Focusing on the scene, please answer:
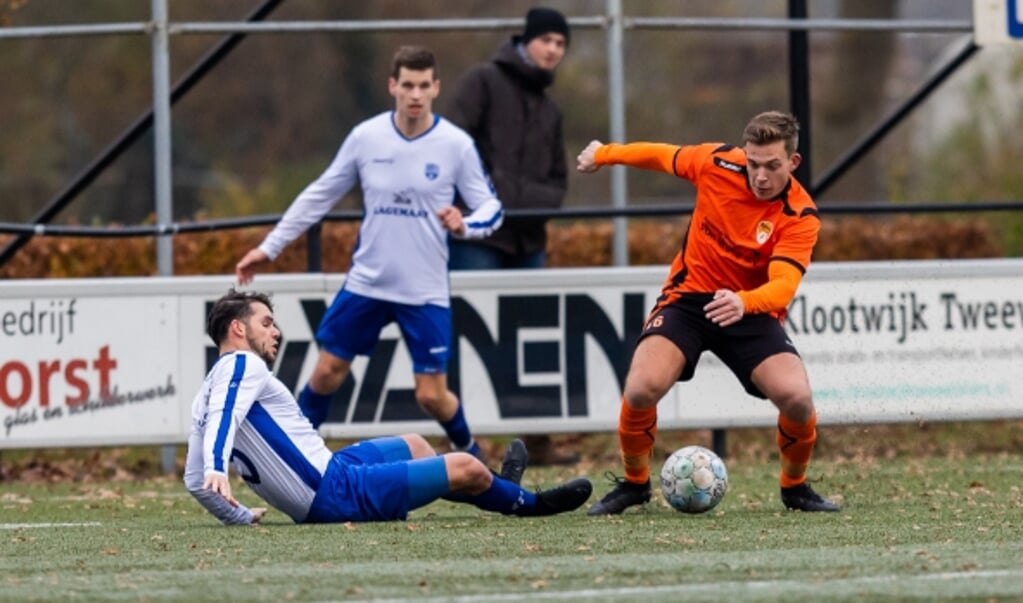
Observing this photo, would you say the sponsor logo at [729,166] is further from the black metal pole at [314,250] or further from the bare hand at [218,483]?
the black metal pole at [314,250]

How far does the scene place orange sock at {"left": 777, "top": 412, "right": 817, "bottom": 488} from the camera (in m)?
8.76

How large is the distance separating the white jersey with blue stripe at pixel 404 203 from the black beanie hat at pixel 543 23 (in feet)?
4.50

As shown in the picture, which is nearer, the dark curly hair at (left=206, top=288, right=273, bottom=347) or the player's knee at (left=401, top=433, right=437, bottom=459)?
the dark curly hair at (left=206, top=288, right=273, bottom=347)

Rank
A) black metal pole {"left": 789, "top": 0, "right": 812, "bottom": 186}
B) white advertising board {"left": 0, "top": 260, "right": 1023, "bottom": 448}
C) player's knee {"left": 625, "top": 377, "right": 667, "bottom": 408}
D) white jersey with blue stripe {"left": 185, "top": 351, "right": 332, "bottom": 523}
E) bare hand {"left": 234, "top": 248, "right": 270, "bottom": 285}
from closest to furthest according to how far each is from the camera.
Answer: white jersey with blue stripe {"left": 185, "top": 351, "right": 332, "bottom": 523}, player's knee {"left": 625, "top": 377, "right": 667, "bottom": 408}, bare hand {"left": 234, "top": 248, "right": 270, "bottom": 285}, white advertising board {"left": 0, "top": 260, "right": 1023, "bottom": 448}, black metal pole {"left": 789, "top": 0, "right": 812, "bottom": 186}

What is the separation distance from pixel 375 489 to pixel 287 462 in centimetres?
39

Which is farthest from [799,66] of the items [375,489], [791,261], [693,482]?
[375,489]

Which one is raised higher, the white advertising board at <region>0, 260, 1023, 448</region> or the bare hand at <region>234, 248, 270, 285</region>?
the bare hand at <region>234, 248, 270, 285</region>

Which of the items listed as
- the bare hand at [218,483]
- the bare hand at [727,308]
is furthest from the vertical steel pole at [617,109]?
the bare hand at [218,483]

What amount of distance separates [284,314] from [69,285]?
1.21 m

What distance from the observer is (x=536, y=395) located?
39.0ft

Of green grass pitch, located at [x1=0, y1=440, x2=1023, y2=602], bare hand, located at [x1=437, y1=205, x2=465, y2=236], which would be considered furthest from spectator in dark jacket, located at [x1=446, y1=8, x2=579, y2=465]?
green grass pitch, located at [x1=0, y1=440, x2=1023, y2=602]

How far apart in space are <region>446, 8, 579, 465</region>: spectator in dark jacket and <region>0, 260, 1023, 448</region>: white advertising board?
0.99 ft

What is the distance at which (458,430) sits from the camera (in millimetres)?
10664

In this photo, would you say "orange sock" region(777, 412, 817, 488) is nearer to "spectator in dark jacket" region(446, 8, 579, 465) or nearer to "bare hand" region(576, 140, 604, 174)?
"bare hand" region(576, 140, 604, 174)
